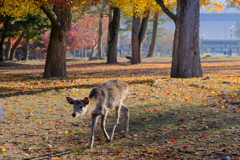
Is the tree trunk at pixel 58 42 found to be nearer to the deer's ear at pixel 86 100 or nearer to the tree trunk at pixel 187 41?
the tree trunk at pixel 187 41

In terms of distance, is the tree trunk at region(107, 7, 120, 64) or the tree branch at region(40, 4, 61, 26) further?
the tree trunk at region(107, 7, 120, 64)

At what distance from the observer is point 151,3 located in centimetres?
2355

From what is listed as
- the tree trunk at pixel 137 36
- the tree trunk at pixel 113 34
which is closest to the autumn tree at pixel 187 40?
the tree trunk at pixel 137 36

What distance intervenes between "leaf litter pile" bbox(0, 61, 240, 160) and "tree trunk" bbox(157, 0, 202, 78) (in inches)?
112

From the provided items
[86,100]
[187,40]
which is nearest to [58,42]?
[187,40]

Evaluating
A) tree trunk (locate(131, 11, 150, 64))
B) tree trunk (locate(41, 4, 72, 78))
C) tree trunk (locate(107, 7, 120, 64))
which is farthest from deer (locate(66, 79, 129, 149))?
tree trunk (locate(107, 7, 120, 64))

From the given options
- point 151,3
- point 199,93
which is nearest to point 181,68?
point 199,93

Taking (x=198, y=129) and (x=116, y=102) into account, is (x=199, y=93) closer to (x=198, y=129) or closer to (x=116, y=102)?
(x=198, y=129)

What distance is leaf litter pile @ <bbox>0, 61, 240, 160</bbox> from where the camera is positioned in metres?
6.78

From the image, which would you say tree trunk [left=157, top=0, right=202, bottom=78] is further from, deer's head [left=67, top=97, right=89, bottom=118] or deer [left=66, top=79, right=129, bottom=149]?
deer's head [left=67, top=97, right=89, bottom=118]

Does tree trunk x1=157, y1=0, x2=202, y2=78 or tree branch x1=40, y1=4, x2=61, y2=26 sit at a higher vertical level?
tree branch x1=40, y1=4, x2=61, y2=26

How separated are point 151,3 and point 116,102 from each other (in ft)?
55.3

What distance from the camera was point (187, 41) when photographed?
1677 cm

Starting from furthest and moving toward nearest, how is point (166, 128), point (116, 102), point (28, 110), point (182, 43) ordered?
point (182, 43)
point (28, 110)
point (166, 128)
point (116, 102)
